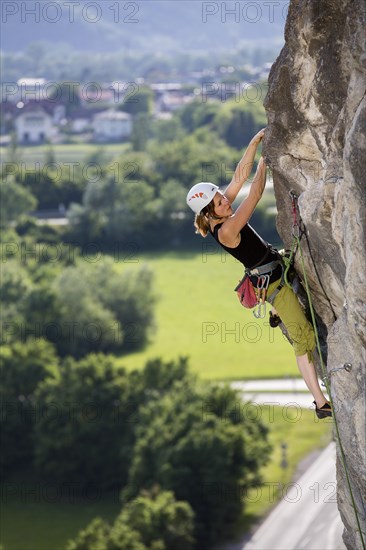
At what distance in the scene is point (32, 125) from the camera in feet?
554

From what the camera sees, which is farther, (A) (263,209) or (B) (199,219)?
(A) (263,209)

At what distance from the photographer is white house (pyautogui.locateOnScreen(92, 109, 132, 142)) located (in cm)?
17000

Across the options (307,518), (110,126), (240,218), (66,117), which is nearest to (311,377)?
(240,218)

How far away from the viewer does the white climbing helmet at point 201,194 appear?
1220 centimetres

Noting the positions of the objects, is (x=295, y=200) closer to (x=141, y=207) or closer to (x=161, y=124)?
(x=141, y=207)

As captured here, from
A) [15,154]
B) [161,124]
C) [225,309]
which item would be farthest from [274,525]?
[161,124]

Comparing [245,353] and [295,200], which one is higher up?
[295,200]

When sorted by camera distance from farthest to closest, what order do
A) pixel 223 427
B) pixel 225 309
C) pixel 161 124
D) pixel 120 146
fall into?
1. pixel 120 146
2. pixel 161 124
3. pixel 225 309
4. pixel 223 427

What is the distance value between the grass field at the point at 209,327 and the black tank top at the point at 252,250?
3433cm

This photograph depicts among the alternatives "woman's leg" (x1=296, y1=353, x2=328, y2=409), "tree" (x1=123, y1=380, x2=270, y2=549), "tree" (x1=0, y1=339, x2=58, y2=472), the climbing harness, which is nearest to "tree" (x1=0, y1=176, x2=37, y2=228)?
"tree" (x1=0, y1=339, x2=58, y2=472)

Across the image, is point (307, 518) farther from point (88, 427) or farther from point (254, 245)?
point (254, 245)

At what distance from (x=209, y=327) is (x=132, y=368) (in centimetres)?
1096

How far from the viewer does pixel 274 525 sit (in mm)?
35438

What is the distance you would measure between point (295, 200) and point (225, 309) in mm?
62803
